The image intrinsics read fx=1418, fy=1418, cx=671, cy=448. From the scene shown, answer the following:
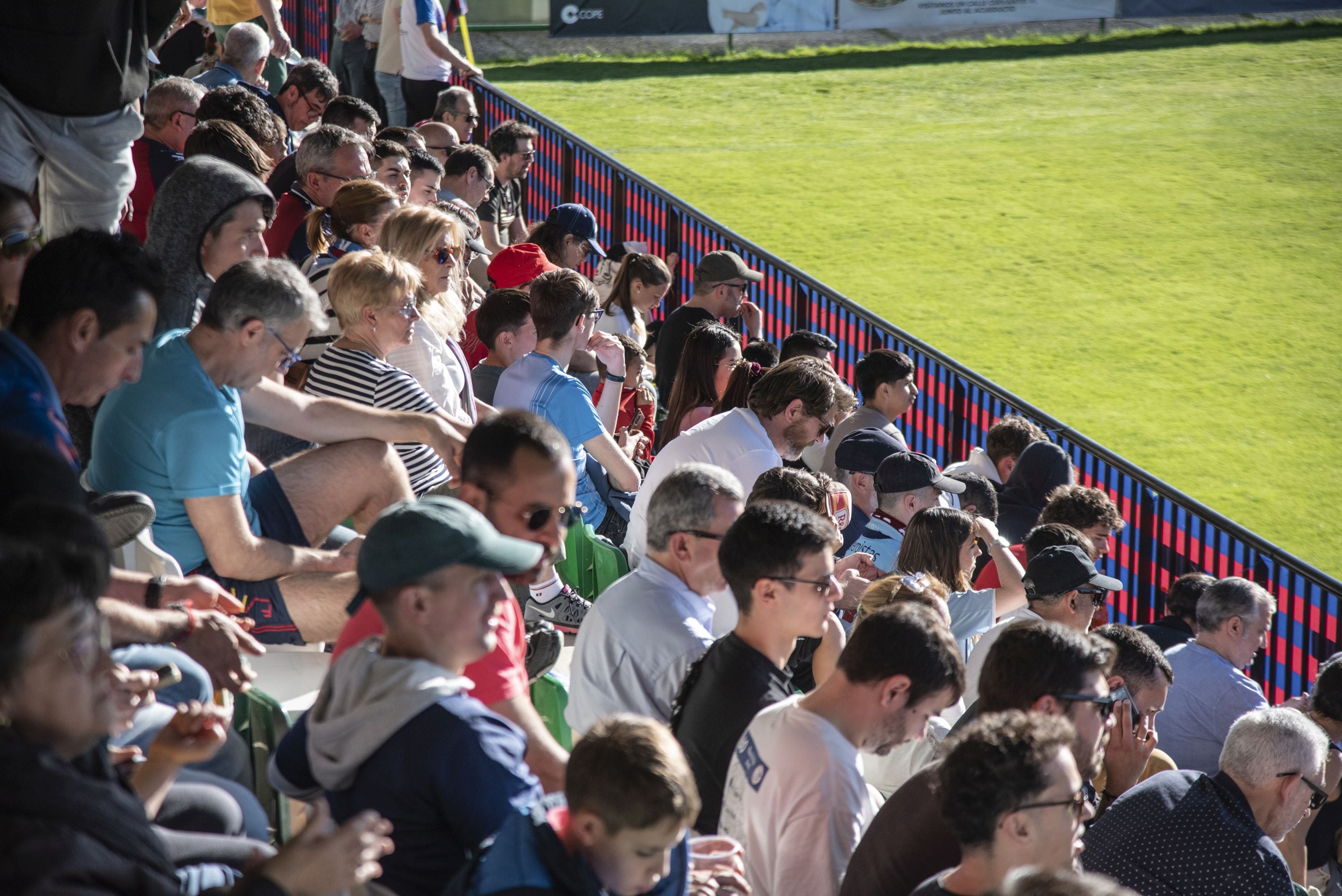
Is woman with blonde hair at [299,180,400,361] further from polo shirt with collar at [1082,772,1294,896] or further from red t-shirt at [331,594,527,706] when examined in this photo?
polo shirt with collar at [1082,772,1294,896]

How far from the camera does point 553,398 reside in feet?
18.4

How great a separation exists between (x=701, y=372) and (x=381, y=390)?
7.96ft

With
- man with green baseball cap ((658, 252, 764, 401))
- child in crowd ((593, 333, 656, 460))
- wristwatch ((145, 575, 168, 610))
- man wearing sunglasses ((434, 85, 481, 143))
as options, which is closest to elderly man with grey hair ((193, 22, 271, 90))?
man wearing sunglasses ((434, 85, 481, 143))

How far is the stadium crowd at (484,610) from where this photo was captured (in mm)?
2354

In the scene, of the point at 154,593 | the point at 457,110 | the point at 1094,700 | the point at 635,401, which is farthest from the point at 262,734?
the point at 457,110

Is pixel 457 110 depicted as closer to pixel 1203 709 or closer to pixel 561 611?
pixel 561 611

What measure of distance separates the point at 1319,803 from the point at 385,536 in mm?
3718

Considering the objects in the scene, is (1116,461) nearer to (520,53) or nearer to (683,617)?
(683,617)

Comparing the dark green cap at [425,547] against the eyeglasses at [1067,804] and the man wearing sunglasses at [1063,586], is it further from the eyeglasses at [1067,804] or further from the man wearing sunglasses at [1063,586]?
the man wearing sunglasses at [1063,586]

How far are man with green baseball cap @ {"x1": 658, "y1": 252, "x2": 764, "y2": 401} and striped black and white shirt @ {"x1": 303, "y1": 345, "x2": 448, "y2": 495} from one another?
3.38 meters

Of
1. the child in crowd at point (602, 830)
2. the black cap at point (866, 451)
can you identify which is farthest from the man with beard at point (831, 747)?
the black cap at point (866, 451)

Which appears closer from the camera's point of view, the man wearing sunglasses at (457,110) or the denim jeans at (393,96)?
the man wearing sunglasses at (457,110)

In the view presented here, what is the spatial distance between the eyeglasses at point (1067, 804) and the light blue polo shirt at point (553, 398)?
9.61 feet

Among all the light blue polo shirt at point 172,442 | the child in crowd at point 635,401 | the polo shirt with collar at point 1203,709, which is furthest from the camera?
the child in crowd at point 635,401
